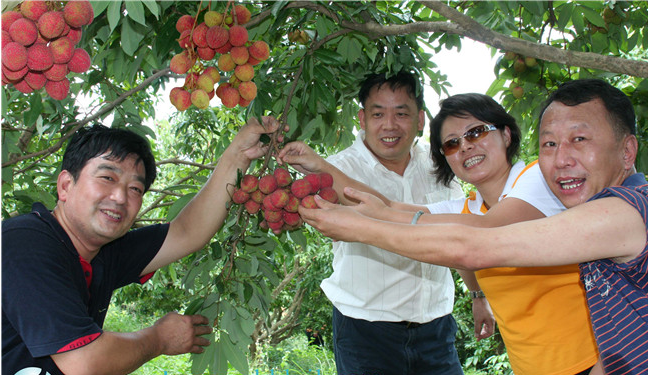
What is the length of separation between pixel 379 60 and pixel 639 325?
1.47 m

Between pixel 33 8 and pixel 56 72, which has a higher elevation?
pixel 33 8

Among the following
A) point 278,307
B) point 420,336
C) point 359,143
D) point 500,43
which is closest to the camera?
point 500,43

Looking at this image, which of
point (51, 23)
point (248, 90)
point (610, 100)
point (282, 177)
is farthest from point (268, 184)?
point (610, 100)

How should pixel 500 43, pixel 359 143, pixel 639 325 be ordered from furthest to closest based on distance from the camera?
pixel 359 143
pixel 500 43
pixel 639 325

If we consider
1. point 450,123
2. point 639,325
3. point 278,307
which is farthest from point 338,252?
point 278,307

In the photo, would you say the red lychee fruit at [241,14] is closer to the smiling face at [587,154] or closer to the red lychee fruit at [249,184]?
the red lychee fruit at [249,184]

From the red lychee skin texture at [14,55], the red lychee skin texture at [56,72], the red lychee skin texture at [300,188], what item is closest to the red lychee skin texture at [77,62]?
the red lychee skin texture at [56,72]

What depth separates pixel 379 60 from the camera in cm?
233

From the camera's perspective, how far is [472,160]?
2064mm

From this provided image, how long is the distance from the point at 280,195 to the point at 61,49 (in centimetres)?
75

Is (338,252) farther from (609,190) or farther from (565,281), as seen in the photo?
(609,190)

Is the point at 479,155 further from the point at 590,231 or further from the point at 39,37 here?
the point at 39,37

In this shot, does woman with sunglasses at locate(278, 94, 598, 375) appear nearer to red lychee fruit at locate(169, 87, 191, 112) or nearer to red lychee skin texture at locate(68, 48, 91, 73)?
red lychee fruit at locate(169, 87, 191, 112)

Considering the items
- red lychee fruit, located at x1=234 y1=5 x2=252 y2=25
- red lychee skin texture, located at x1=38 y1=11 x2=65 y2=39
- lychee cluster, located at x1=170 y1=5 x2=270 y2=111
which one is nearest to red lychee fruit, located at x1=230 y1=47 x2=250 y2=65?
lychee cluster, located at x1=170 y1=5 x2=270 y2=111
